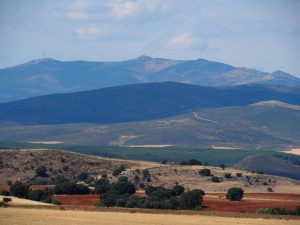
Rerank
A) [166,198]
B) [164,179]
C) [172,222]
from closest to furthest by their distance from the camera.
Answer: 1. [172,222]
2. [166,198]
3. [164,179]

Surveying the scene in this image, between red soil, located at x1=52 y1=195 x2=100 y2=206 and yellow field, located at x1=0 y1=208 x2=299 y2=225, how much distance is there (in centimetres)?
1596

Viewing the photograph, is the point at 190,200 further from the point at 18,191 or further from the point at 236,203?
the point at 18,191

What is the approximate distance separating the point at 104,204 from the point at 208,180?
4354 centimetres

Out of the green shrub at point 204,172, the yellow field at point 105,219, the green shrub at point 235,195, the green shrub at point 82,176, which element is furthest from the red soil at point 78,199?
the green shrub at point 204,172

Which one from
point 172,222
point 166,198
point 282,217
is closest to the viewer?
point 172,222

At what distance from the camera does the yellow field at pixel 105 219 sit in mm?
62875

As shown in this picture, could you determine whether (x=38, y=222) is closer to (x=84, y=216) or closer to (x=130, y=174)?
(x=84, y=216)

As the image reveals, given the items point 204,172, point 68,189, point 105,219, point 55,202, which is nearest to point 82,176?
point 204,172

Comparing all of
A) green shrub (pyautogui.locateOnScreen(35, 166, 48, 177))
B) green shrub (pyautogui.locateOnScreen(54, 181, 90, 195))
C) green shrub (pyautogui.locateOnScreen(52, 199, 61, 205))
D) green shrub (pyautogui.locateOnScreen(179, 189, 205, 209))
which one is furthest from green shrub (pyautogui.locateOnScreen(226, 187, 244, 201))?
green shrub (pyautogui.locateOnScreen(35, 166, 48, 177))

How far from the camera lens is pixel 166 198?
9669cm

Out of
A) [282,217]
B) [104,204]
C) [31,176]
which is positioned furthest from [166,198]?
[31,176]

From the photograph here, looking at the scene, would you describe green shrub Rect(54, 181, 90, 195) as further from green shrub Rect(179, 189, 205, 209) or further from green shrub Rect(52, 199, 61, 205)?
green shrub Rect(179, 189, 205, 209)

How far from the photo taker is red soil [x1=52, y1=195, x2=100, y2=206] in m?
90.2

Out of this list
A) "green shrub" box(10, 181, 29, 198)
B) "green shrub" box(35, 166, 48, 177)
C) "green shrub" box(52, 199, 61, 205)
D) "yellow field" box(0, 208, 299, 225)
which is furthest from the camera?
"green shrub" box(35, 166, 48, 177)
